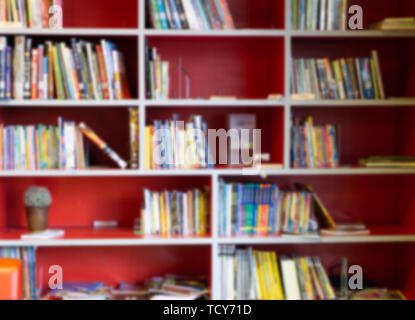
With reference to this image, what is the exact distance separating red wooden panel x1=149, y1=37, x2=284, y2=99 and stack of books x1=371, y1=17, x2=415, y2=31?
21.4 inches

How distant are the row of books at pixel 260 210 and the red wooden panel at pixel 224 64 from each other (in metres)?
0.52

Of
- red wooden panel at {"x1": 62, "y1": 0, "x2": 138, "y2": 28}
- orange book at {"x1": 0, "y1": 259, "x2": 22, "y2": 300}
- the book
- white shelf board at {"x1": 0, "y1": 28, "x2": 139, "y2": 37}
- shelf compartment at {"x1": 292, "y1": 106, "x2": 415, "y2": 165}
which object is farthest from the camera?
shelf compartment at {"x1": 292, "y1": 106, "x2": 415, "y2": 165}

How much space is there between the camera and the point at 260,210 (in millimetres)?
2664

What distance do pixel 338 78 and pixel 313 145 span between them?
0.35m

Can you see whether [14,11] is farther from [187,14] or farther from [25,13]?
[187,14]

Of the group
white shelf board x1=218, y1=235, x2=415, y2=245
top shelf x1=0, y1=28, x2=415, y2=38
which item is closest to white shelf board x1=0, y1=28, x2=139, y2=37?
top shelf x1=0, y1=28, x2=415, y2=38

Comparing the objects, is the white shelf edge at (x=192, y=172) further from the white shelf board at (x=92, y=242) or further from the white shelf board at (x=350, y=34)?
the white shelf board at (x=350, y=34)

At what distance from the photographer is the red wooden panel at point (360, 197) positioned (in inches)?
115

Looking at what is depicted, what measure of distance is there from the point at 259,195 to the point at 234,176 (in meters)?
0.24

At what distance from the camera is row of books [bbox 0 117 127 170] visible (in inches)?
102

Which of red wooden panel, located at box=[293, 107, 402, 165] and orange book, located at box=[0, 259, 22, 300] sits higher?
red wooden panel, located at box=[293, 107, 402, 165]

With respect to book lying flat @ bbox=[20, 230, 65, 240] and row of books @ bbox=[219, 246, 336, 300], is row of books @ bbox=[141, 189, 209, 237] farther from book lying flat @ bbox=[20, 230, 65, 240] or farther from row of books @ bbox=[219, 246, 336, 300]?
book lying flat @ bbox=[20, 230, 65, 240]

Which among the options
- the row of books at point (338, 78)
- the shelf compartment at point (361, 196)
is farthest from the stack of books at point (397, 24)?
the shelf compartment at point (361, 196)

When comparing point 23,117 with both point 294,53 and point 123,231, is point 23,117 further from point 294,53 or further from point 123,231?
point 294,53
